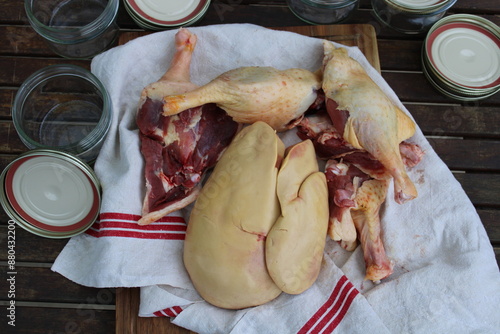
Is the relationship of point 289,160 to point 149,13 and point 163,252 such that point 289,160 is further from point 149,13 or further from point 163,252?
point 149,13

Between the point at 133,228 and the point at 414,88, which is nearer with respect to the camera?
the point at 133,228

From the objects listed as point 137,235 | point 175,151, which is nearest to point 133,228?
point 137,235

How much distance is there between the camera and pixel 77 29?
1516 mm

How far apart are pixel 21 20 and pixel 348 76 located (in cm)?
96

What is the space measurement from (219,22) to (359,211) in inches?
27.0

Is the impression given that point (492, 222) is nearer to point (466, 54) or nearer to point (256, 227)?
point (466, 54)

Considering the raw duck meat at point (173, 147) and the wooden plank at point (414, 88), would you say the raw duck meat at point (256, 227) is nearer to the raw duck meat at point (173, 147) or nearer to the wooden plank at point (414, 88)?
the raw duck meat at point (173, 147)

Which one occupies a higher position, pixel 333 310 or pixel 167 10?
pixel 167 10

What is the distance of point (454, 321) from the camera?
1.29 metres

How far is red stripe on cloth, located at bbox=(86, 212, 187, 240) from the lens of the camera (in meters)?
1.33

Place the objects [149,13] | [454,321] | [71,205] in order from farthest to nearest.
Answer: [149,13] → [71,205] → [454,321]

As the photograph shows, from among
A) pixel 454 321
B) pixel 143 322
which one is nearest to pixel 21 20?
pixel 143 322

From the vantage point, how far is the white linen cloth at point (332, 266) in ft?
4.27

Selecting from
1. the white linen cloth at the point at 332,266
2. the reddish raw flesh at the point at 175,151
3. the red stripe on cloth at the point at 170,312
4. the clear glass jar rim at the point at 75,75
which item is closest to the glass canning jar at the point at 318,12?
the white linen cloth at the point at 332,266
